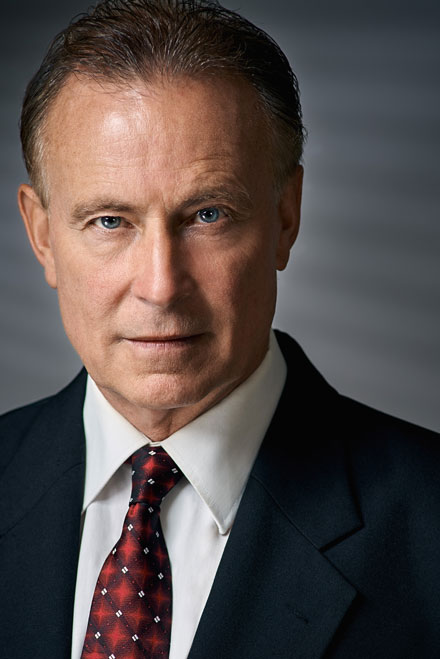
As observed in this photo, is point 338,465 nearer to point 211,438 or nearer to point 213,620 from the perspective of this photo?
point 211,438

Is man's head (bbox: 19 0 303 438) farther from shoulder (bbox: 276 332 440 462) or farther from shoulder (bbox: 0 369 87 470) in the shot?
shoulder (bbox: 0 369 87 470)

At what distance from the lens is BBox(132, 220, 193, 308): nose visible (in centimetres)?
226

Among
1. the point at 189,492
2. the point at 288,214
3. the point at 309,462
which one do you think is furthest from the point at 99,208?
the point at 309,462

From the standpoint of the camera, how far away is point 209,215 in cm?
235

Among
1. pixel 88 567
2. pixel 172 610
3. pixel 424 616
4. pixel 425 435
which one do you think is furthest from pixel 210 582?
pixel 425 435

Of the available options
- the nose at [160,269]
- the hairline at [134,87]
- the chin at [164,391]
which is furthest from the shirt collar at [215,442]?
the hairline at [134,87]

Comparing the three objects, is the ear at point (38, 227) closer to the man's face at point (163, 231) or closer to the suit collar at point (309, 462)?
the man's face at point (163, 231)

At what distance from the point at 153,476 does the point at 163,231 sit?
1.95 feet

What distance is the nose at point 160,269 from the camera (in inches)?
89.0

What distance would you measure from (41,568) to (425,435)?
1.02 m

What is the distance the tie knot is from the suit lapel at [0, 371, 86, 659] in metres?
0.19

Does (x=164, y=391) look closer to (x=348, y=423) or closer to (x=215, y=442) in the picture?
(x=215, y=442)

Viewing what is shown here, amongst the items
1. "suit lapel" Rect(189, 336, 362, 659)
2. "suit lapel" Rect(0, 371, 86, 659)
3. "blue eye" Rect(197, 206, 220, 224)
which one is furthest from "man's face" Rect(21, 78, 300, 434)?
"suit lapel" Rect(0, 371, 86, 659)

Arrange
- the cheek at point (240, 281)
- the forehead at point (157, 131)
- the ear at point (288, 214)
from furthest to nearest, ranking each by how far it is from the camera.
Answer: the ear at point (288, 214), the cheek at point (240, 281), the forehead at point (157, 131)
